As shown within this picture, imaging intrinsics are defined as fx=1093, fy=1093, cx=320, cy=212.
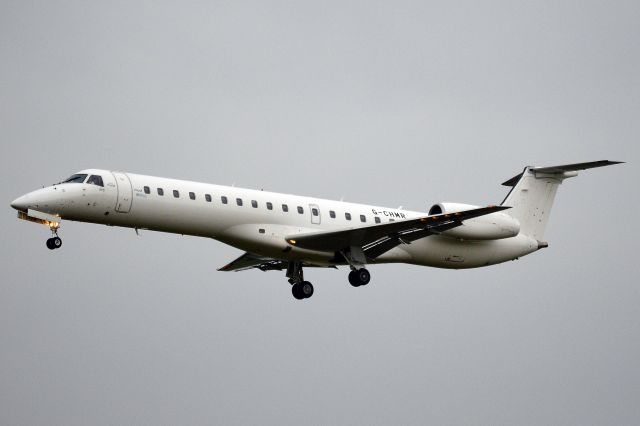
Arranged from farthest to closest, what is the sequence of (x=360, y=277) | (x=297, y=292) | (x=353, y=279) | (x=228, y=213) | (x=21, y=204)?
(x=297, y=292) < (x=353, y=279) < (x=360, y=277) < (x=228, y=213) < (x=21, y=204)

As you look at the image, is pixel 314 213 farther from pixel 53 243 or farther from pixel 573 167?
pixel 573 167

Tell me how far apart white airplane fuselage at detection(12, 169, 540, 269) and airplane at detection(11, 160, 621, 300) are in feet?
0.10

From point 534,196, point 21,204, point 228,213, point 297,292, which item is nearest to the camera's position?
point 21,204

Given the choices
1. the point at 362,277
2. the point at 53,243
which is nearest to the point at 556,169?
the point at 362,277

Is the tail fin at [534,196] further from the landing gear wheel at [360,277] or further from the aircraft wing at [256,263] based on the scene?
the aircraft wing at [256,263]

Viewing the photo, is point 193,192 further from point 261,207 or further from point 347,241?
point 347,241

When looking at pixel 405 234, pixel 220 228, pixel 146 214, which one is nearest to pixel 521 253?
pixel 405 234

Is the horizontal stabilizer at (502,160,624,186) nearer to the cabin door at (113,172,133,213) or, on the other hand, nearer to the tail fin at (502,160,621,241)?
the tail fin at (502,160,621,241)

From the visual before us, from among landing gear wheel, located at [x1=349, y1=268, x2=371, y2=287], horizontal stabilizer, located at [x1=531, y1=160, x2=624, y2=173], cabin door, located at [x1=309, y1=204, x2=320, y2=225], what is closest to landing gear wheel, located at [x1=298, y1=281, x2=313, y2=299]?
landing gear wheel, located at [x1=349, y1=268, x2=371, y2=287]

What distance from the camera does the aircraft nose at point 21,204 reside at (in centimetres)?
2998

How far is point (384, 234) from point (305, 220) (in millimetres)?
2490

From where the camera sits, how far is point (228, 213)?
32375mm

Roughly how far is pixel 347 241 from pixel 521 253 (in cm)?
740

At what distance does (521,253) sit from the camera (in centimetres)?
3806
